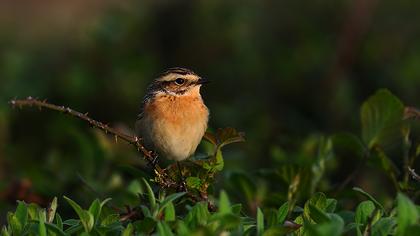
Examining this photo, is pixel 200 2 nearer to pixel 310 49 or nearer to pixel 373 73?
pixel 310 49

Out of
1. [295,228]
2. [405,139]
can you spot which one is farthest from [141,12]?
[295,228]

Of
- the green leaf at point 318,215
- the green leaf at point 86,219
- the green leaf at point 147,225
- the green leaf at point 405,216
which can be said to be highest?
the green leaf at point 86,219

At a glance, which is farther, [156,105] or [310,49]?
[310,49]

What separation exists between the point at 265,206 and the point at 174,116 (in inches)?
41.5

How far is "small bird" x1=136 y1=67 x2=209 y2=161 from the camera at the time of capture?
17.9ft

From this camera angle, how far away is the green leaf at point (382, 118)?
4863mm

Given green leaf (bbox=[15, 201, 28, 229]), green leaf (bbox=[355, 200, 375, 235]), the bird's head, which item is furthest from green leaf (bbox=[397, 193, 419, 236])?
the bird's head

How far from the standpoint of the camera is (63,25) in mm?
14266

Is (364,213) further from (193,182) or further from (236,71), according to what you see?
(236,71)

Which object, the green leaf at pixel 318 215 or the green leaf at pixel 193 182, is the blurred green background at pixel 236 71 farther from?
the green leaf at pixel 318 215

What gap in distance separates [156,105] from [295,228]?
265 centimetres

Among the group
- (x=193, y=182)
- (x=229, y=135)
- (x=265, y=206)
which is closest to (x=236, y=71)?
(x=265, y=206)

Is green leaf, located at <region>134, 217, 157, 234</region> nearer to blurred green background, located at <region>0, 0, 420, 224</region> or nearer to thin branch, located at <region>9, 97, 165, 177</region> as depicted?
thin branch, located at <region>9, 97, 165, 177</region>

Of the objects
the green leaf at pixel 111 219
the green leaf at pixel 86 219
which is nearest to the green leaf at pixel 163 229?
the green leaf at pixel 86 219
